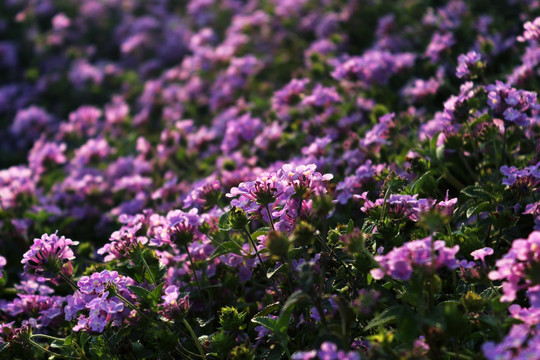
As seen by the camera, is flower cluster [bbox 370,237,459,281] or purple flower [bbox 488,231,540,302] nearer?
purple flower [bbox 488,231,540,302]

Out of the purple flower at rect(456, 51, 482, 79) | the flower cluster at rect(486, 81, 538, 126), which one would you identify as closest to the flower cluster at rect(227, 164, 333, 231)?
the flower cluster at rect(486, 81, 538, 126)

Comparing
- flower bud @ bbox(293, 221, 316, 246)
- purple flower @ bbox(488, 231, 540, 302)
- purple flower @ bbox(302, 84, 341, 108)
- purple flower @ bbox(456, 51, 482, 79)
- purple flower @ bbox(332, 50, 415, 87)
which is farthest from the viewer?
purple flower @ bbox(332, 50, 415, 87)

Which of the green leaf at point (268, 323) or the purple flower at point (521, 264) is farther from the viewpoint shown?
the green leaf at point (268, 323)

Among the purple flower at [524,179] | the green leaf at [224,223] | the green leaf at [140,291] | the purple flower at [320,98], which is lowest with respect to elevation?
the green leaf at [140,291]

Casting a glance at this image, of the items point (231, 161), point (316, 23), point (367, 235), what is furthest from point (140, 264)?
point (316, 23)

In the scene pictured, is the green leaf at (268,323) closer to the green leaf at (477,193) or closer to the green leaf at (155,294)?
the green leaf at (155,294)

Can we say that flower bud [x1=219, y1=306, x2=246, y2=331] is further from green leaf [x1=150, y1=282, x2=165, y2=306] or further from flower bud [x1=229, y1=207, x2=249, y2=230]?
flower bud [x1=229, y1=207, x2=249, y2=230]

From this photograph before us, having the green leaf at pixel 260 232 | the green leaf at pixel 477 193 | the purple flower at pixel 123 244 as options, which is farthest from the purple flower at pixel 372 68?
the purple flower at pixel 123 244

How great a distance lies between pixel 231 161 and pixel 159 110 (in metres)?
2.80

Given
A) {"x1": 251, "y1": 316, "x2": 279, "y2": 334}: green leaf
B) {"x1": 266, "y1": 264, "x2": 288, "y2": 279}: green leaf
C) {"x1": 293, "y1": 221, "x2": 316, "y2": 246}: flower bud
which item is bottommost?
{"x1": 251, "y1": 316, "x2": 279, "y2": 334}: green leaf

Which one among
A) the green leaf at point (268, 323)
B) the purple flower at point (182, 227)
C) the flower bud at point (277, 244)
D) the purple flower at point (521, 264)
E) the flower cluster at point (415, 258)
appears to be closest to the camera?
the purple flower at point (521, 264)

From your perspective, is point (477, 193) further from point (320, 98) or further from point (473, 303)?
point (320, 98)

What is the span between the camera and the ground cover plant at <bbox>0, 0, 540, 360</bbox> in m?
2.33

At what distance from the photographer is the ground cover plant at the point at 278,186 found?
91.9 inches
